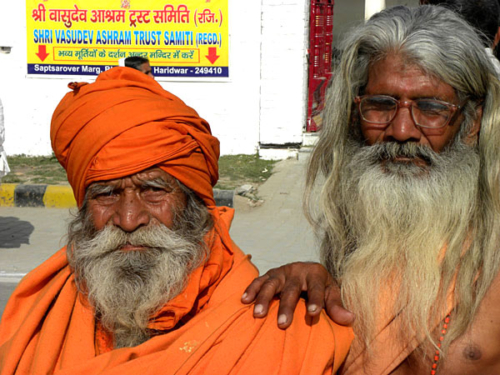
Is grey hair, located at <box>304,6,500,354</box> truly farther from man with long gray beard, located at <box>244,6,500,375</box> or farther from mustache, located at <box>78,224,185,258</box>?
mustache, located at <box>78,224,185,258</box>

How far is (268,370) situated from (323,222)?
628 millimetres

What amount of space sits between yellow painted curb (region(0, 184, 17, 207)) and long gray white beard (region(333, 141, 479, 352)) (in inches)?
297

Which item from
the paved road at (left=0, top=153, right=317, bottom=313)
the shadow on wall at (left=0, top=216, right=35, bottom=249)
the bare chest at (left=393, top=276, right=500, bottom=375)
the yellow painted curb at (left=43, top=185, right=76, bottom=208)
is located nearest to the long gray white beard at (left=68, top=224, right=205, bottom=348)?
the bare chest at (left=393, top=276, right=500, bottom=375)

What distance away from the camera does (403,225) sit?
216cm

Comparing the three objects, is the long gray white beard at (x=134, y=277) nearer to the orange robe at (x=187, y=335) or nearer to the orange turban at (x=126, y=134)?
the orange robe at (x=187, y=335)

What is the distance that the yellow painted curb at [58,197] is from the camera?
345 inches

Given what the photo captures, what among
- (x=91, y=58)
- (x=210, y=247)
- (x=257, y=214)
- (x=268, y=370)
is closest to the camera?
(x=268, y=370)

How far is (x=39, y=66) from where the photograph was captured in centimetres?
1063

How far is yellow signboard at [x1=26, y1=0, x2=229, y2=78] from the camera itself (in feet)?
33.4

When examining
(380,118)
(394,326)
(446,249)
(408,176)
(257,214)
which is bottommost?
(257,214)

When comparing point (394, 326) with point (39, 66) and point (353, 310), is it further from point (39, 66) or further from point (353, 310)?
point (39, 66)

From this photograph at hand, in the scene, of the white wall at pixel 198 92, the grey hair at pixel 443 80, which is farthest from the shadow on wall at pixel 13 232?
the grey hair at pixel 443 80

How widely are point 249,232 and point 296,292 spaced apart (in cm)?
550

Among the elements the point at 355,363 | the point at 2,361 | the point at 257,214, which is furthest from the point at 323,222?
the point at 257,214
